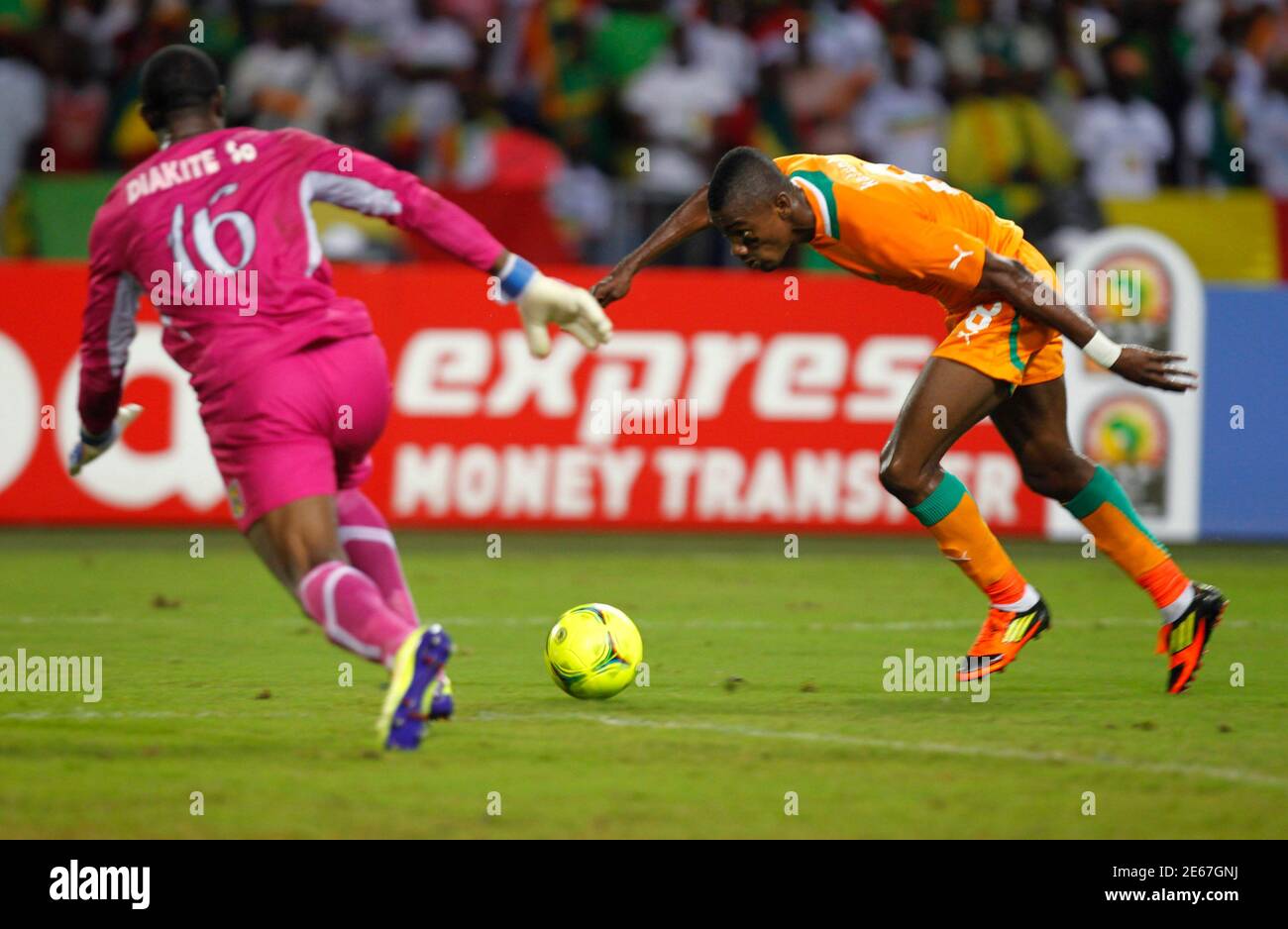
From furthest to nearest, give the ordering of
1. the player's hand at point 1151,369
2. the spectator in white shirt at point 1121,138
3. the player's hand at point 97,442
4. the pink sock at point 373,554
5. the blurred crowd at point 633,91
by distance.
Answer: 1. the spectator in white shirt at point 1121,138
2. the blurred crowd at point 633,91
3. the player's hand at point 1151,369
4. the player's hand at point 97,442
5. the pink sock at point 373,554

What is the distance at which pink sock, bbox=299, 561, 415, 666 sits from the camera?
5.73 meters

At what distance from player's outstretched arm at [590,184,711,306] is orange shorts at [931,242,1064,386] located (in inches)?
41.7

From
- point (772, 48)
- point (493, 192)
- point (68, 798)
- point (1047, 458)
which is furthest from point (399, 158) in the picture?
point (68, 798)

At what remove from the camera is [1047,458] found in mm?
7711

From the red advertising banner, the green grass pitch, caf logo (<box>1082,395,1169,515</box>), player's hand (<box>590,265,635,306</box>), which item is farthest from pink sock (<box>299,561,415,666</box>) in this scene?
caf logo (<box>1082,395,1169,515</box>)

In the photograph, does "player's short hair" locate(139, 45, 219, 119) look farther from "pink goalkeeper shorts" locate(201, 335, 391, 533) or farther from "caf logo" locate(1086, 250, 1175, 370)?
"caf logo" locate(1086, 250, 1175, 370)

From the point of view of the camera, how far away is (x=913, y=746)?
20.6 feet

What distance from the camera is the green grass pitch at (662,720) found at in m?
5.25

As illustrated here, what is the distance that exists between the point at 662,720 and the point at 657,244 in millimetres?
1889

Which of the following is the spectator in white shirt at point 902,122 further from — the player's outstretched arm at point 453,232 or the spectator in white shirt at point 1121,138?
the player's outstretched arm at point 453,232

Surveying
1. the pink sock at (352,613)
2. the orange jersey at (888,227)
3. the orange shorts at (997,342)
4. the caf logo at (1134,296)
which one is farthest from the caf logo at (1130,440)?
the pink sock at (352,613)

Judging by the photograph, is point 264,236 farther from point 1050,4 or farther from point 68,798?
point 1050,4

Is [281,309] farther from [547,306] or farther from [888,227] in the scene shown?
[888,227]

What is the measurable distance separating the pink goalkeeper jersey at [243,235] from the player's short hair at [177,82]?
0.16 m
